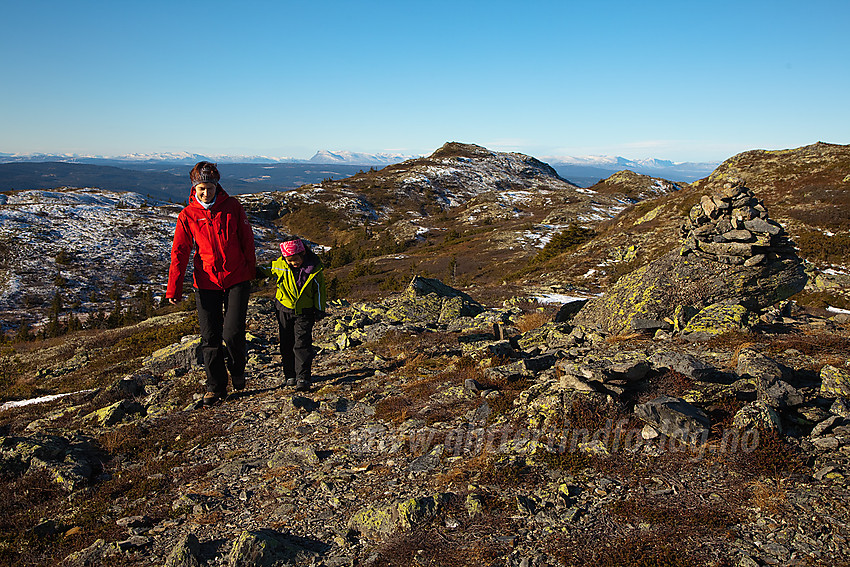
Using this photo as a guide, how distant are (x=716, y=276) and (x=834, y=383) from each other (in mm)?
7161

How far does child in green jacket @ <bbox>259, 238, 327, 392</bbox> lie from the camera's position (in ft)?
29.6

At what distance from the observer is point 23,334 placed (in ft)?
111

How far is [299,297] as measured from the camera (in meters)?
9.04

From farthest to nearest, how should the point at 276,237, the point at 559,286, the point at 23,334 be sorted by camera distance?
the point at 276,237 < the point at 23,334 < the point at 559,286

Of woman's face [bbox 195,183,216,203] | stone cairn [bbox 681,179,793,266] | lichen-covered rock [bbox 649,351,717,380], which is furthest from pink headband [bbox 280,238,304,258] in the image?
stone cairn [bbox 681,179,793,266]

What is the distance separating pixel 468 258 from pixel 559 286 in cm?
3343

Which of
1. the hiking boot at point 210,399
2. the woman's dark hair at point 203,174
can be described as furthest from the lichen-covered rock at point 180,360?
the woman's dark hair at point 203,174

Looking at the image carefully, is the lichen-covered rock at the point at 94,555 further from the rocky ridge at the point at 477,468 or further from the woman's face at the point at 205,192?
the woman's face at the point at 205,192

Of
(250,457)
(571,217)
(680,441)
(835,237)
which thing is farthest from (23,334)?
(571,217)

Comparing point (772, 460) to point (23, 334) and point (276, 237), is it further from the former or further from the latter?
point (276, 237)

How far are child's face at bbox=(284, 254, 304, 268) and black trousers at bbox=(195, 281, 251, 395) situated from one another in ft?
3.04

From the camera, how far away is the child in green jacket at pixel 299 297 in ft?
29.6

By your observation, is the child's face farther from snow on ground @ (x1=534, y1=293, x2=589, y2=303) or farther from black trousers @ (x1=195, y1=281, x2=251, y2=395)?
snow on ground @ (x1=534, y1=293, x2=589, y2=303)

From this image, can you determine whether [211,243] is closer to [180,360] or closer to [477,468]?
[477,468]
